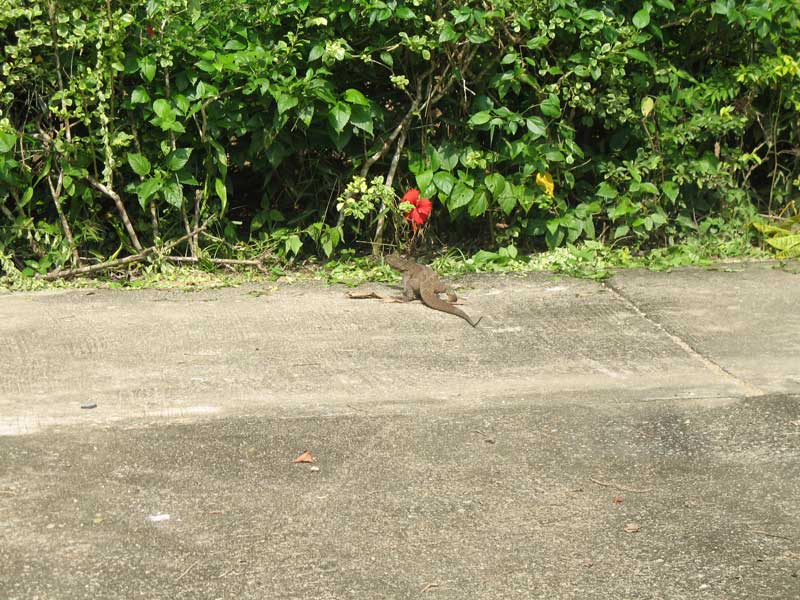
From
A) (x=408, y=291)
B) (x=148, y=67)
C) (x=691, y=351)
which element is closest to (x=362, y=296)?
(x=408, y=291)

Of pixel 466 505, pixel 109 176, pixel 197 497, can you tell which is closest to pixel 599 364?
pixel 466 505

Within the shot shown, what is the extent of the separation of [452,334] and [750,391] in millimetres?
1457

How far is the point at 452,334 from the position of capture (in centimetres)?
550

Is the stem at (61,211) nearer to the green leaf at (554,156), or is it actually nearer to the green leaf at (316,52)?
the green leaf at (316,52)

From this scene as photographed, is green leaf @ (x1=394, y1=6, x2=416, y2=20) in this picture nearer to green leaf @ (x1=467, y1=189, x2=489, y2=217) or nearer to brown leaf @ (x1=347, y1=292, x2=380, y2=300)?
green leaf @ (x1=467, y1=189, x2=489, y2=217)

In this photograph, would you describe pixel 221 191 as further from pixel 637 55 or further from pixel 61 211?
pixel 637 55

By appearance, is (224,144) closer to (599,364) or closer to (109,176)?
(109,176)

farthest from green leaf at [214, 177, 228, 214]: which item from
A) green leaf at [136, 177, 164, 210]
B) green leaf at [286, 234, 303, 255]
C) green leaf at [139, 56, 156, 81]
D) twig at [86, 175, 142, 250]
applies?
green leaf at [139, 56, 156, 81]

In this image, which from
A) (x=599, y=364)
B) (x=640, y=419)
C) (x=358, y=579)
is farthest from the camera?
(x=599, y=364)

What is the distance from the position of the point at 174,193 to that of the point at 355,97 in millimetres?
1163

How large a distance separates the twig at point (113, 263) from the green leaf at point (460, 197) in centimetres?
144

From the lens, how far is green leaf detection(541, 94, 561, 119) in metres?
6.54

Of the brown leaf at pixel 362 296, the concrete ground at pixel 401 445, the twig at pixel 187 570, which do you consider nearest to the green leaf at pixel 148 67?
the concrete ground at pixel 401 445

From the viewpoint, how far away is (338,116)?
6254 mm
